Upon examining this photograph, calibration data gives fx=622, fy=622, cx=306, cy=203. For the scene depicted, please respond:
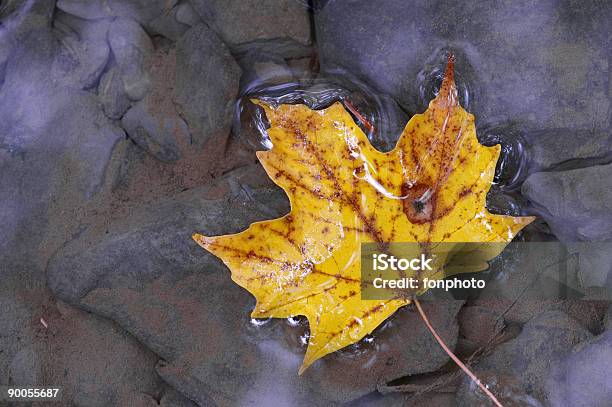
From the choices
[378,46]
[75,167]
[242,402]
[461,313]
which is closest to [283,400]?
[242,402]

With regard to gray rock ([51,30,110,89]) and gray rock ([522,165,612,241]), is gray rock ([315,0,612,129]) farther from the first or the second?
gray rock ([51,30,110,89])

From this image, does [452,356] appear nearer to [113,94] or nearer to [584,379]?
[584,379]

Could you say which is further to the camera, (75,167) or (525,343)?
(75,167)

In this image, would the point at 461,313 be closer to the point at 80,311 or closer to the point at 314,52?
the point at 314,52

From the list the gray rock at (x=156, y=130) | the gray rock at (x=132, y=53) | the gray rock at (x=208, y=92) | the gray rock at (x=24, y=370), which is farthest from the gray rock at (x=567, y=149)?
the gray rock at (x=24, y=370)

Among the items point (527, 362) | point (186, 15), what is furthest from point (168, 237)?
point (527, 362)

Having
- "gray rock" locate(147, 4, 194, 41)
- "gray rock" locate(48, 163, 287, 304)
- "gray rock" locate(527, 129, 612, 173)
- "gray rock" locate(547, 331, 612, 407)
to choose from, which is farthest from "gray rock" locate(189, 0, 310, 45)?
"gray rock" locate(547, 331, 612, 407)
